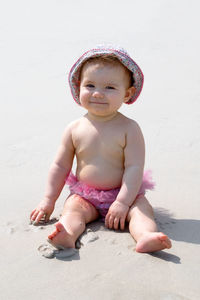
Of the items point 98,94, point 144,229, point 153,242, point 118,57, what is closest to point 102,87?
point 98,94

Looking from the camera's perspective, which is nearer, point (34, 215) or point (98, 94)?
point (98, 94)

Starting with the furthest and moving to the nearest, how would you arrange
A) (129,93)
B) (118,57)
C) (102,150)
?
(129,93)
(102,150)
(118,57)

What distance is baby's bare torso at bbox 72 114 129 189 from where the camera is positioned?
2701 millimetres

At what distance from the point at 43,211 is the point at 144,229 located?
700mm

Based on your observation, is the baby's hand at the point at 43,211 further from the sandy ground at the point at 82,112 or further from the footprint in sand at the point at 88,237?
the footprint in sand at the point at 88,237

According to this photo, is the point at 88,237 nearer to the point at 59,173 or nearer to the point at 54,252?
the point at 54,252

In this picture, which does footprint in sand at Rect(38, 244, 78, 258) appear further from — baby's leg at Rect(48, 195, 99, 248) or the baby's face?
the baby's face

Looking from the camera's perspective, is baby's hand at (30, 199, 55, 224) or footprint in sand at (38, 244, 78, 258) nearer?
footprint in sand at (38, 244, 78, 258)

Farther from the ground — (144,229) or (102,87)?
(102,87)

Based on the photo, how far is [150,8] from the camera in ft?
32.9

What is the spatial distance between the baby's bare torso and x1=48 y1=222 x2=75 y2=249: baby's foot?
550 mm

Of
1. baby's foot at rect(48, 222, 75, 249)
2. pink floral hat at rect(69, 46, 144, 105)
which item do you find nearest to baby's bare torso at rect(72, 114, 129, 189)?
pink floral hat at rect(69, 46, 144, 105)

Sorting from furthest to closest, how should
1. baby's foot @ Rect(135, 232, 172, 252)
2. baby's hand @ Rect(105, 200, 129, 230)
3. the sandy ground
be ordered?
baby's hand @ Rect(105, 200, 129, 230) → baby's foot @ Rect(135, 232, 172, 252) → the sandy ground

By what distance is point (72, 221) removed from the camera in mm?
2504
